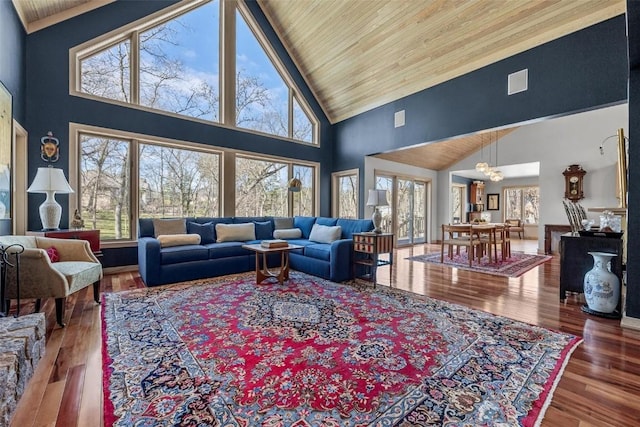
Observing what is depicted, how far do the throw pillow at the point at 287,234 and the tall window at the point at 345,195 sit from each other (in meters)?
2.15

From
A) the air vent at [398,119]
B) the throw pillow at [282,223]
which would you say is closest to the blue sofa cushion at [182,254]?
the throw pillow at [282,223]

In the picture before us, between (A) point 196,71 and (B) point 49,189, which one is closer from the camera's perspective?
(B) point 49,189

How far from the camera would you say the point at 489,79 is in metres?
4.44

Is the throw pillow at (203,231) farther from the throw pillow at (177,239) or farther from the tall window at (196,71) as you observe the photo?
the tall window at (196,71)

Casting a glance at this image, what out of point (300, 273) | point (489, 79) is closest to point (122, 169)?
point (300, 273)

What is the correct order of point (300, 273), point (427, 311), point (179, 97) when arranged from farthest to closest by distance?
point (179, 97) → point (300, 273) → point (427, 311)

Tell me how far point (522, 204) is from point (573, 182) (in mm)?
4312

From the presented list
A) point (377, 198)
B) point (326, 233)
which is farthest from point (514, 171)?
point (326, 233)

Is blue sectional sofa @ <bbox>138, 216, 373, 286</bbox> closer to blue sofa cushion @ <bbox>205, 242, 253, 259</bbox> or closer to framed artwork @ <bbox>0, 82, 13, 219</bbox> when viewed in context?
blue sofa cushion @ <bbox>205, 242, 253, 259</bbox>

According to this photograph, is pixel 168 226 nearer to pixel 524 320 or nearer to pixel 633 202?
pixel 524 320

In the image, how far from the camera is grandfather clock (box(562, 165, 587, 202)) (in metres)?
6.56

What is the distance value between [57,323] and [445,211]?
9035mm

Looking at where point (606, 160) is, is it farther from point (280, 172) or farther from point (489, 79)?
point (280, 172)

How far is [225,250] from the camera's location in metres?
4.25
